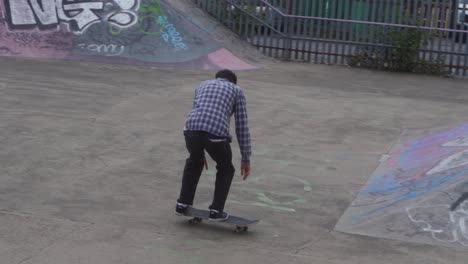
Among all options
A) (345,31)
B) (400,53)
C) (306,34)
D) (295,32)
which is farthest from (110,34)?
(400,53)

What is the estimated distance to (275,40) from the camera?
19.4 meters

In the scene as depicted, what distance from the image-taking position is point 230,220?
7469 mm

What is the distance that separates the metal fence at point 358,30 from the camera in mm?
18047

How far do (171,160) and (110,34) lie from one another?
844cm

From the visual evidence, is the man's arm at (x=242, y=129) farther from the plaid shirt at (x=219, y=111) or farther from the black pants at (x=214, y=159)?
the black pants at (x=214, y=159)

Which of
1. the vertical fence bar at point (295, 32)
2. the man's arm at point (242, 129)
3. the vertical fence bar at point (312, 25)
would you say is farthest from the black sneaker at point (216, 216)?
the vertical fence bar at point (295, 32)

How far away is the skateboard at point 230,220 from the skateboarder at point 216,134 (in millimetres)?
50

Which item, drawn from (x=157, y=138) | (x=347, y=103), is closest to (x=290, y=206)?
(x=157, y=138)

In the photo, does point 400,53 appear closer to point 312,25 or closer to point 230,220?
point 312,25

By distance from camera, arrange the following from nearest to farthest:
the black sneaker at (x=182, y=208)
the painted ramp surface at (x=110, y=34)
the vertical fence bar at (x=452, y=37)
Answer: the black sneaker at (x=182, y=208) < the painted ramp surface at (x=110, y=34) < the vertical fence bar at (x=452, y=37)

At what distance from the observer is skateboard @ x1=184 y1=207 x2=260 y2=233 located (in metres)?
7.41

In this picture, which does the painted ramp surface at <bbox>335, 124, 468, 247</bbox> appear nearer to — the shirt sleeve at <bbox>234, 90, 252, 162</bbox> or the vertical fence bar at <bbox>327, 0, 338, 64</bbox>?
the shirt sleeve at <bbox>234, 90, 252, 162</bbox>

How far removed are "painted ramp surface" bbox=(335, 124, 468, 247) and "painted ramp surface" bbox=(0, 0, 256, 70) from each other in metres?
8.01

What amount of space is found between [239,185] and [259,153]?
1.54 m
